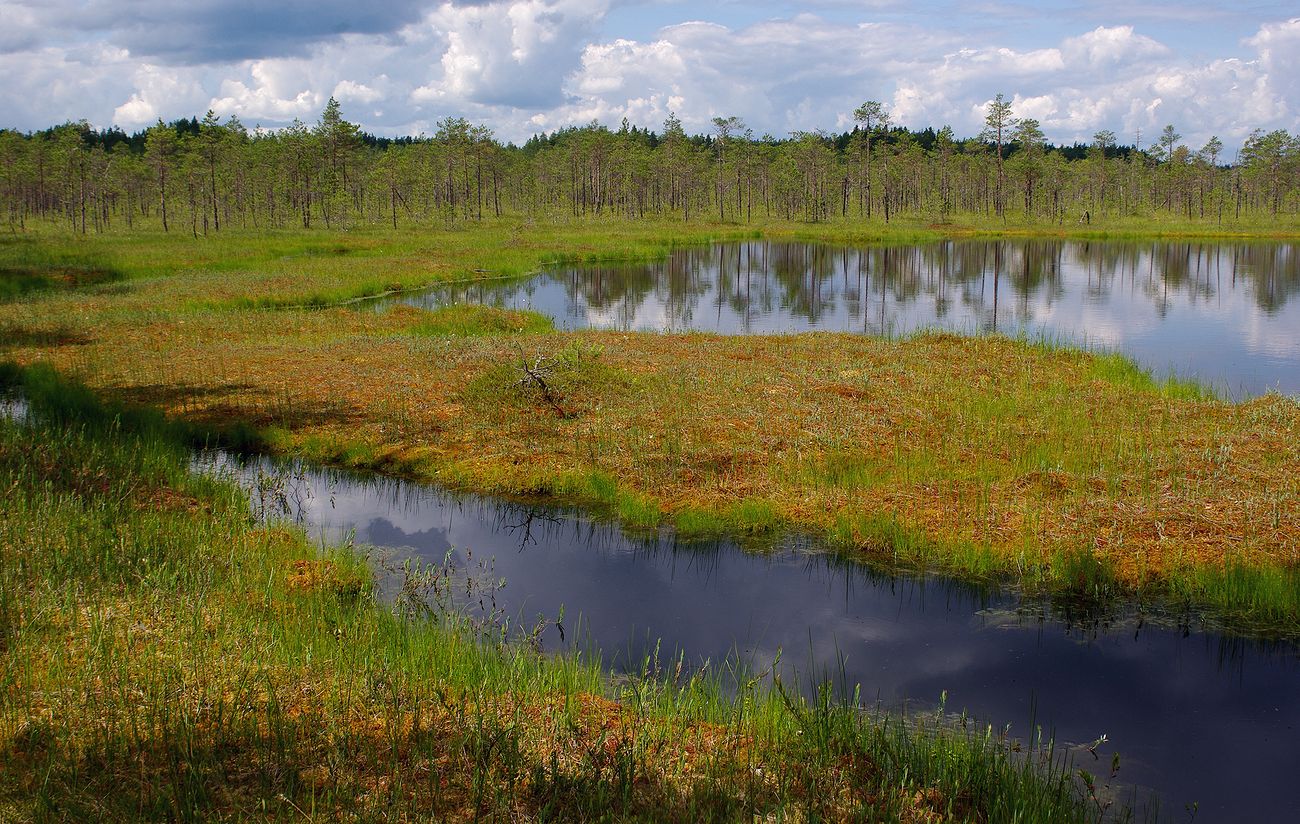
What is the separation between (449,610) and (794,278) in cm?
3983

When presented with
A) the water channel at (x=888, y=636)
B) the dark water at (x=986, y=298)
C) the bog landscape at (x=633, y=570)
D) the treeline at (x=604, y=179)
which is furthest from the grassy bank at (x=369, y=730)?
the treeline at (x=604, y=179)

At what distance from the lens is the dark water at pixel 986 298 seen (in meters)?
25.6

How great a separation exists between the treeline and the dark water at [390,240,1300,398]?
1690 inches

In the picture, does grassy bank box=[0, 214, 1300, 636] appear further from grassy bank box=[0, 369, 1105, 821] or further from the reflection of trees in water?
the reflection of trees in water

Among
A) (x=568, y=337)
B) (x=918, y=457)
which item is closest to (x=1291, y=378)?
(x=918, y=457)

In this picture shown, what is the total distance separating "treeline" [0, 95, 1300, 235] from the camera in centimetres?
8856

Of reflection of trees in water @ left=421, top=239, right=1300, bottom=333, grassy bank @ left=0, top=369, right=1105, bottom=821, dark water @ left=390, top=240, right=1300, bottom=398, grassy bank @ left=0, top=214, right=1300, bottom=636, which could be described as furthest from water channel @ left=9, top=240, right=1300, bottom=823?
reflection of trees in water @ left=421, top=239, right=1300, bottom=333

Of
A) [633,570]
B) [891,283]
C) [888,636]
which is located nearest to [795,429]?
[633,570]

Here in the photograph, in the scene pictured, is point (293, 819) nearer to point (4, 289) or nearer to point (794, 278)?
point (4, 289)

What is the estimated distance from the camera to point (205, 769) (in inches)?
195

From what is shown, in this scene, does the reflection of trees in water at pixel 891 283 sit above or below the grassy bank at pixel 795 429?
above

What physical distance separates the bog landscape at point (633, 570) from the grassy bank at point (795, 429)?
0.28ft

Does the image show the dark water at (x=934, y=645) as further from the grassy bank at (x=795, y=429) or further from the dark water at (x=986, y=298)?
the dark water at (x=986, y=298)

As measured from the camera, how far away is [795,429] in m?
14.0
